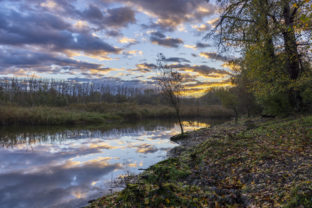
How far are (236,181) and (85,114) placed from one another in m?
35.3

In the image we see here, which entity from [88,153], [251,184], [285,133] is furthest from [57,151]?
[285,133]

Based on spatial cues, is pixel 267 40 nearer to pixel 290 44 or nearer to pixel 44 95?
pixel 290 44

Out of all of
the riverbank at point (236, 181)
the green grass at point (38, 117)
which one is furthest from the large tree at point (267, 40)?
the green grass at point (38, 117)

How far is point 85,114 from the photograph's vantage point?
3762 centimetres

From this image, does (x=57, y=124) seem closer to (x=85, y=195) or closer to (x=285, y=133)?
(x=85, y=195)

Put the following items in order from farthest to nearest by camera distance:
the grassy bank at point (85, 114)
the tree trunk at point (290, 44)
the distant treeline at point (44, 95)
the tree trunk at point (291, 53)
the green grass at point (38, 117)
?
the distant treeline at point (44, 95) → the grassy bank at point (85, 114) → the green grass at point (38, 117) → the tree trunk at point (291, 53) → the tree trunk at point (290, 44)

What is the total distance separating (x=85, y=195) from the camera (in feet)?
24.4

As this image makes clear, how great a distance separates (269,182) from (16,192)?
9.05 metres

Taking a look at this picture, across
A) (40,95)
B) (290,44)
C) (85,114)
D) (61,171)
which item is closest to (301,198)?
(61,171)

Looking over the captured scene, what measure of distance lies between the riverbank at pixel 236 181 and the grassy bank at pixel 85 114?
29.2 metres

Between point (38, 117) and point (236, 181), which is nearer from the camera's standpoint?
point (236, 181)

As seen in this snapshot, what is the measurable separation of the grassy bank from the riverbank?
1148 inches

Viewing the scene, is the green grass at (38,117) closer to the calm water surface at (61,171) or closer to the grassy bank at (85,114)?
the grassy bank at (85,114)

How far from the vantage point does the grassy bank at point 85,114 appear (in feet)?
98.0
